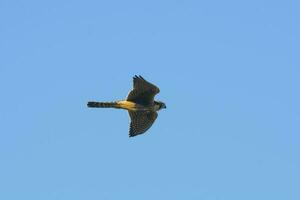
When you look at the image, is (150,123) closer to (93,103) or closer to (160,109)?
(160,109)

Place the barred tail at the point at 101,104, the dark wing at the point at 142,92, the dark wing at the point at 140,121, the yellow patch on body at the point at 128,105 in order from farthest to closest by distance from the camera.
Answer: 1. the dark wing at the point at 140,121
2. the yellow patch on body at the point at 128,105
3. the barred tail at the point at 101,104
4. the dark wing at the point at 142,92

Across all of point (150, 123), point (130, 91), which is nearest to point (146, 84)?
point (130, 91)

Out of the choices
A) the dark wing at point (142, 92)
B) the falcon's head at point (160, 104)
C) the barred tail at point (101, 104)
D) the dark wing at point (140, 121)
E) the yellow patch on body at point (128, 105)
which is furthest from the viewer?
the falcon's head at point (160, 104)

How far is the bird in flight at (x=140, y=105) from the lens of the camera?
39.0m

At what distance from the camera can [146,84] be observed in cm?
3869

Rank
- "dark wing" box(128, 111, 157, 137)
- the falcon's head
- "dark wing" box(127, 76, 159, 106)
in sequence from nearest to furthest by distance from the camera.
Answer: "dark wing" box(127, 76, 159, 106)
"dark wing" box(128, 111, 157, 137)
the falcon's head

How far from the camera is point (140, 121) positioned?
4141 cm

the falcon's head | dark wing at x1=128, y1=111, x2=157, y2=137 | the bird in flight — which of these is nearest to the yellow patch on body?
the bird in flight

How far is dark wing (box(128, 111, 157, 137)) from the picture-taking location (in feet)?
135

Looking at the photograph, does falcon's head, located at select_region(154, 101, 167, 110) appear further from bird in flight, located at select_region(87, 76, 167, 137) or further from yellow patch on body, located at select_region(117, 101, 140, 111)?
yellow patch on body, located at select_region(117, 101, 140, 111)

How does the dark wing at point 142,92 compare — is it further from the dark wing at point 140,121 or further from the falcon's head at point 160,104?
the dark wing at point 140,121

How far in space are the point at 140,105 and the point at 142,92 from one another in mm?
884

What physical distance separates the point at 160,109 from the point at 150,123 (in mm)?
818

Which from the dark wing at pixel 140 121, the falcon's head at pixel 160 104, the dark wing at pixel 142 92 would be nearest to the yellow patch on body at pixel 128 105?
the dark wing at pixel 142 92
